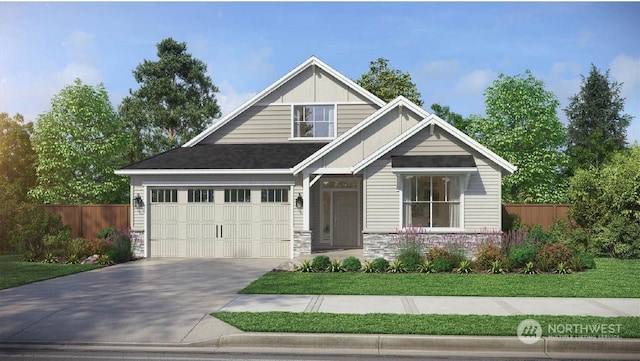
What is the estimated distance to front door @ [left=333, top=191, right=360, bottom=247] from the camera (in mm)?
20656


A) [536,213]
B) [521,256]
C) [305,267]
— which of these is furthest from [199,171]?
[536,213]

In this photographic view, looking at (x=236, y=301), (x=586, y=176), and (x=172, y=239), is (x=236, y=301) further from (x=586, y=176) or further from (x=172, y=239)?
(x=586, y=176)

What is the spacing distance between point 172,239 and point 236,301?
30.6 ft

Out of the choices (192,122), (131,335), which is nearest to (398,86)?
(192,122)

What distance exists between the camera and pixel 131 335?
7910mm

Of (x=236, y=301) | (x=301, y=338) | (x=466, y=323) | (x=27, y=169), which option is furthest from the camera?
(x=27, y=169)

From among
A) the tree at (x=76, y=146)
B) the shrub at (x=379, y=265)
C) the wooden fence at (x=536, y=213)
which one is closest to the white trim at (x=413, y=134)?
the shrub at (x=379, y=265)

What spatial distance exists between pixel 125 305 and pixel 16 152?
33.7 metres

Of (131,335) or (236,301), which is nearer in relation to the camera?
(131,335)

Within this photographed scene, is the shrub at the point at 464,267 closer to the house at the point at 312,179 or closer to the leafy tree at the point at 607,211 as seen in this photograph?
the house at the point at 312,179

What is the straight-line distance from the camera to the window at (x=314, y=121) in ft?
69.9

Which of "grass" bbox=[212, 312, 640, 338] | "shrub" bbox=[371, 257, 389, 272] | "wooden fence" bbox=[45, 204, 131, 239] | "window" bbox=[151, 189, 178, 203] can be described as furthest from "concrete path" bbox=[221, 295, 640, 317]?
"wooden fence" bbox=[45, 204, 131, 239]

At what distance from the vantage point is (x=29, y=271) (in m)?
15.0

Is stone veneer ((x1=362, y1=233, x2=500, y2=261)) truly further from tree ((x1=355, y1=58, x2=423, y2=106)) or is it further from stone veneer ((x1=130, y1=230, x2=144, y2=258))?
A: tree ((x1=355, y1=58, x2=423, y2=106))
